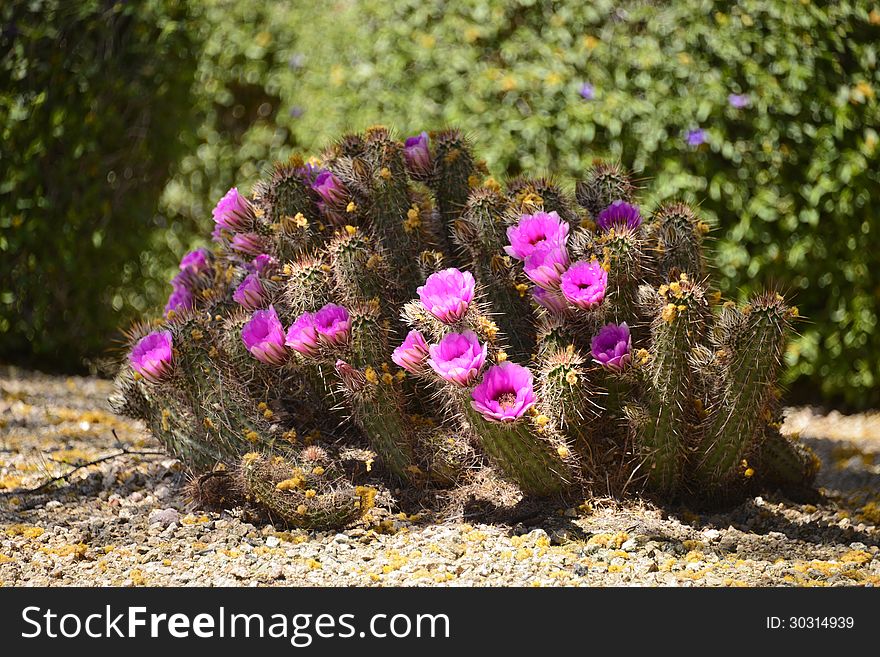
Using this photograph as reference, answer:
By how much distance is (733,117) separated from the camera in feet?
16.5

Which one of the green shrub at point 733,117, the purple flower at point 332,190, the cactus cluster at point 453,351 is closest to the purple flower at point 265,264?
the cactus cluster at point 453,351

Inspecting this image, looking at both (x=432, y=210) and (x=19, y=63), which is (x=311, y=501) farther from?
(x=19, y=63)

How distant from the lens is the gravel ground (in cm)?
267

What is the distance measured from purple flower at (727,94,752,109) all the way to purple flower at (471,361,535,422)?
2.84 m

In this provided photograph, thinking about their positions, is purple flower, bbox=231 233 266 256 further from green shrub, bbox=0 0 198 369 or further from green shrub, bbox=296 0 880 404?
green shrub, bbox=0 0 198 369

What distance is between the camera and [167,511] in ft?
10.5

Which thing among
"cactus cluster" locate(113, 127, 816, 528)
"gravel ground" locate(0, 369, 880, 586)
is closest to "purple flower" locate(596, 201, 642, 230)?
"cactus cluster" locate(113, 127, 816, 528)

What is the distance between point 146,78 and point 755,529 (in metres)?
4.35

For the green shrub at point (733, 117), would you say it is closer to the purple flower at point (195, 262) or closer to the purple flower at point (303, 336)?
the purple flower at point (195, 262)

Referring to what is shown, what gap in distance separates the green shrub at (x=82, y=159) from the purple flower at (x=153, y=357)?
2705 millimetres

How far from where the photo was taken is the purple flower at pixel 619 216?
3.27m

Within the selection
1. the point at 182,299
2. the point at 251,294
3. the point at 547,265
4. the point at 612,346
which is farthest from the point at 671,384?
the point at 182,299

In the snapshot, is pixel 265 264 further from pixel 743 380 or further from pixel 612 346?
pixel 743 380
